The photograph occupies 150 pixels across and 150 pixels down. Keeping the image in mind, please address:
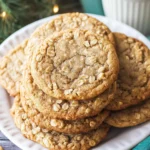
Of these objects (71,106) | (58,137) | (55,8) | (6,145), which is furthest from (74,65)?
(55,8)

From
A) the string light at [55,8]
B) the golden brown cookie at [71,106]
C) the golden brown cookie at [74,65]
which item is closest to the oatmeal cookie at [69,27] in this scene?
the golden brown cookie at [74,65]

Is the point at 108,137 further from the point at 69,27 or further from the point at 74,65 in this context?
the point at 69,27

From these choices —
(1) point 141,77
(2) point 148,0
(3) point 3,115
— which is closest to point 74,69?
(1) point 141,77

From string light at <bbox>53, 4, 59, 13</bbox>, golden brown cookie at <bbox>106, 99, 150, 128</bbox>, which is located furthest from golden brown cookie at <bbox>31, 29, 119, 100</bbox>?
string light at <bbox>53, 4, 59, 13</bbox>

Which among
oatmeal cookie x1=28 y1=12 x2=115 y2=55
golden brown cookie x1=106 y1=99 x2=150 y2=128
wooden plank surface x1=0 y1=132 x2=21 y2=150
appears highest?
oatmeal cookie x1=28 y1=12 x2=115 y2=55

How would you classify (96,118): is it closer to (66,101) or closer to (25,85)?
(66,101)

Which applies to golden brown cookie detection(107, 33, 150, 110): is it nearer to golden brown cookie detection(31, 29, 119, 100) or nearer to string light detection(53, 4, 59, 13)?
golden brown cookie detection(31, 29, 119, 100)

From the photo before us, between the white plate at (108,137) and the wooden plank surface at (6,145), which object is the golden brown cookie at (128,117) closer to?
the white plate at (108,137)
